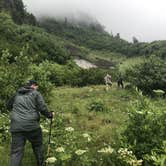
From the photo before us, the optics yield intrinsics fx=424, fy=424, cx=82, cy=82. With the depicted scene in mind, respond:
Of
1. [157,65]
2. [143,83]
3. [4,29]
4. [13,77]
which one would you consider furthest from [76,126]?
[4,29]

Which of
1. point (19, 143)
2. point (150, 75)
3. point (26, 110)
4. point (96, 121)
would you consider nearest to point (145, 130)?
point (26, 110)

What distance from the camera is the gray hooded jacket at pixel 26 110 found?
28.9ft

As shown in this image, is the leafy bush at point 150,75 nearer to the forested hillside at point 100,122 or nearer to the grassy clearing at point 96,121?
the forested hillside at point 100,122

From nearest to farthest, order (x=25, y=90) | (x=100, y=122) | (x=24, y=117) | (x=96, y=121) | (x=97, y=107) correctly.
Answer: (x=24, y=117) < (x=25, y=90) < (x=100, y=122) < (x=96, y=121) < (x=97, y=107)

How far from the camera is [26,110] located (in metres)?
8.89

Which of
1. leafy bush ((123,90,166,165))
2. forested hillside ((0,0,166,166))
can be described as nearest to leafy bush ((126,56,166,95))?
forested hillside ((0,0,166,166))

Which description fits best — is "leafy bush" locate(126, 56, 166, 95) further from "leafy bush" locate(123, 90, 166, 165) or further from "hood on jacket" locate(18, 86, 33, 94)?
"hood on jacket" locate(18, 86, 33, 94)

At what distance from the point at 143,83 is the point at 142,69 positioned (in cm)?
146

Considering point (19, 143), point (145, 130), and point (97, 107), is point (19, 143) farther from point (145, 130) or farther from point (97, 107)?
point (97, 107)

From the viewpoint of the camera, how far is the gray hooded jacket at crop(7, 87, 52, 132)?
8.80 metres

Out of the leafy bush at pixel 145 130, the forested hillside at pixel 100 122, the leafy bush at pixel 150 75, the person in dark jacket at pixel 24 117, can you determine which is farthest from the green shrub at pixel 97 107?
the person in dark jacket at pixel 24 117

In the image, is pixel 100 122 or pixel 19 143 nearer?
pixel 19 143

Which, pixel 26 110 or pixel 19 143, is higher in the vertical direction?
pixel 26 110

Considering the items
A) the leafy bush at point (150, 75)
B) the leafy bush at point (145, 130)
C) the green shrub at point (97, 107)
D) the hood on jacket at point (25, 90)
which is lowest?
the green shrub at point (97, 107)
